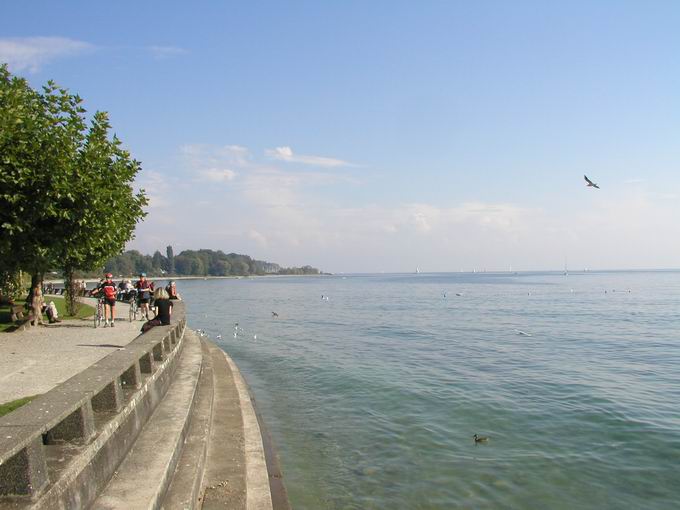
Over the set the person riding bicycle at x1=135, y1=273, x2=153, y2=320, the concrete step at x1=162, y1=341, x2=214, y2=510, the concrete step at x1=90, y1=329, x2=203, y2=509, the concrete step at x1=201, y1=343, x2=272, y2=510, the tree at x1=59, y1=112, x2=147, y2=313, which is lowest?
the concrete step at x1=201, y1=343, x2=272, y2=510

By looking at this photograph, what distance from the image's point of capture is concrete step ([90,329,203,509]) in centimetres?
512

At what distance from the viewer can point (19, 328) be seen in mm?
19219

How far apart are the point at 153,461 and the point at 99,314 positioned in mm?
17721

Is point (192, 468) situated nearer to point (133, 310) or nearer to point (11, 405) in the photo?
point (11, 405)

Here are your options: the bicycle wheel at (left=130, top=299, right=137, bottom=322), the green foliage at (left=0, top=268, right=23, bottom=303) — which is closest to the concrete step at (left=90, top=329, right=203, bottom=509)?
the bicycle wheel at (left=130, top=299, right=137, bottom=322)

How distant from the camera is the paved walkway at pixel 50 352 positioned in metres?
10.8

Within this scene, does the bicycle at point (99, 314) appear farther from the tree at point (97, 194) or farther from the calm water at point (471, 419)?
the calm water at point (471, 419)

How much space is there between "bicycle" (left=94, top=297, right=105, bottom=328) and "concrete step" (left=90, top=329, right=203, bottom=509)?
13.7m

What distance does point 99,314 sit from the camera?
72.5ft

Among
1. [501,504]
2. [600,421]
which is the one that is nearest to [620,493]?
[501,504]

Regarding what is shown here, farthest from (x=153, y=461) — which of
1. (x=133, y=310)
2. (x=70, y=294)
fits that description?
(x=70, y=294)

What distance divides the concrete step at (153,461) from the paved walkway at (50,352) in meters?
3.13

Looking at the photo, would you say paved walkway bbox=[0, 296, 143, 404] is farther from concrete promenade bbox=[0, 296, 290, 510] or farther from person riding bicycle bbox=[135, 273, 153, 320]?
person riding bicycle bbox=[135, 273, 153, 320]

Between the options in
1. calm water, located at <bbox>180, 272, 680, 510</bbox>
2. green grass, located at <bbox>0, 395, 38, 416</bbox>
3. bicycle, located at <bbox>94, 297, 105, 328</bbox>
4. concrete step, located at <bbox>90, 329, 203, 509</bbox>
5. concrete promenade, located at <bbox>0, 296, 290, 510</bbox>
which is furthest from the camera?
bicycle, located at <bbox>94, 297, 105, 328</bbox>
